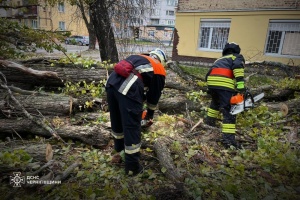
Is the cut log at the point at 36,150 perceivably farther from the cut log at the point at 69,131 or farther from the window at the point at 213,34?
the window at the point at 213,34

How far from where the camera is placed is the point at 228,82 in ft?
13.0

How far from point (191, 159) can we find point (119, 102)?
137 centimetres

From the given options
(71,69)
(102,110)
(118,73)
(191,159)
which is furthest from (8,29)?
(191,159)

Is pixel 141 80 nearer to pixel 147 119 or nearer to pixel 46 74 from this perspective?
pixel 147 119

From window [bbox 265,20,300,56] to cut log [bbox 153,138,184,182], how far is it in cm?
1063

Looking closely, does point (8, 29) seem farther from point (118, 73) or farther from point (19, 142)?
point (118, 73)

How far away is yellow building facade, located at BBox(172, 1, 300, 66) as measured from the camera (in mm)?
10922

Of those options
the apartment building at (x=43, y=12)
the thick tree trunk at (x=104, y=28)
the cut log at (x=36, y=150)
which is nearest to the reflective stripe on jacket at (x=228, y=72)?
the cut log at (x=36, y=150)

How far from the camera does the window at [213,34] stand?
12555 millimetres

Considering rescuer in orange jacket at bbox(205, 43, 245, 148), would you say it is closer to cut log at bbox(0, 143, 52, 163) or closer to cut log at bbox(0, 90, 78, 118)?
cut log at bbox(0, 90, 78, 118)

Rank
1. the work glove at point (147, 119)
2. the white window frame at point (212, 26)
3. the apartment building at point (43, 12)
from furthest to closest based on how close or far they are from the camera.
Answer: the white window frame at point (212, 26), the apartment building at point (43, 12), the work glove at point (147, 119)

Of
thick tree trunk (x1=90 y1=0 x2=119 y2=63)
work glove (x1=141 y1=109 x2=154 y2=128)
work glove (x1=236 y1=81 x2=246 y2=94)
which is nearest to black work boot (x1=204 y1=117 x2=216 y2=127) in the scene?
work glove (x1=236 y1=81 x2=246 y2=94)

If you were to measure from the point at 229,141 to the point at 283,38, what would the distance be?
976cm

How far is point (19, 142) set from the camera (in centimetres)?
332
